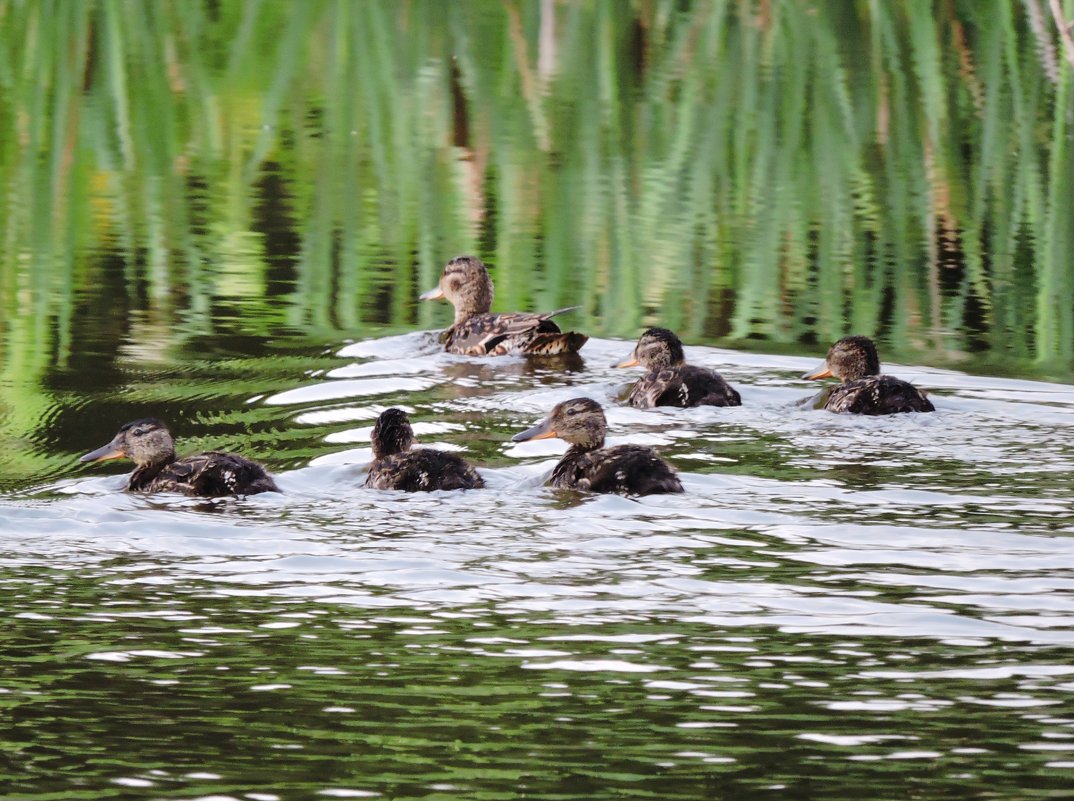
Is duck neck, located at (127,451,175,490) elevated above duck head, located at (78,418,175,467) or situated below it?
below

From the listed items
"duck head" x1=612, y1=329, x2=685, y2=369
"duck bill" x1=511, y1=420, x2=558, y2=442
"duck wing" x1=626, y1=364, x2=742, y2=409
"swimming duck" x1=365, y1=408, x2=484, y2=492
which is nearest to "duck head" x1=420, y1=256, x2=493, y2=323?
"duck head" x1=612, y1=329, x2=685, y2=369

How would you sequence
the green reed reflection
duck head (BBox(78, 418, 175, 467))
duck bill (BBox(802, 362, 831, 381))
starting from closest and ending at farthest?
duck head (BBox(78, 418, 175, 467)) < duck bill (BBox(802, 362, 831, 381)) < the green reed reflection

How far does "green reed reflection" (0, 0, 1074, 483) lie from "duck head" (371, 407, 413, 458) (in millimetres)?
1729

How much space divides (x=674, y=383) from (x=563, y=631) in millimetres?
3359

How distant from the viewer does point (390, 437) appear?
719 centimetres

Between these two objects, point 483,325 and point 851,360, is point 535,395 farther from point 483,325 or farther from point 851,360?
point 851,360

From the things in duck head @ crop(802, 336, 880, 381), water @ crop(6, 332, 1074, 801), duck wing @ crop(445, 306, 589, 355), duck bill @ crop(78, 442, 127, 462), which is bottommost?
water @ crop(6, 332, 1074, 801)

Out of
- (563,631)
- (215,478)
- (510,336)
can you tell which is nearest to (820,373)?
(510,336)

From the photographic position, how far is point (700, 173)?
12359 mm

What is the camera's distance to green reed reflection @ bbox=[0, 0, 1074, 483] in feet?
32.5

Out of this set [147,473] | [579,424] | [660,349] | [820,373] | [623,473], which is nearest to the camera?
[623,473]

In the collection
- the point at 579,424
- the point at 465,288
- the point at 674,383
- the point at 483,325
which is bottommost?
the point at 579,424

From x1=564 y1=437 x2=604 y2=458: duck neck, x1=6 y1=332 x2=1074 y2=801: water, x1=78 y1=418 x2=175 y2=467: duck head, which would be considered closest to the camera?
x1=6 y1=332 x2=1074 y2=801: water

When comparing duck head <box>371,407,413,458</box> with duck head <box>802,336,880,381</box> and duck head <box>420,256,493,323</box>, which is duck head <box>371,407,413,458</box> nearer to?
duck head <box>802,336,880,381</box>
